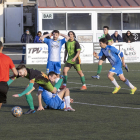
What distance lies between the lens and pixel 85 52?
2342cm

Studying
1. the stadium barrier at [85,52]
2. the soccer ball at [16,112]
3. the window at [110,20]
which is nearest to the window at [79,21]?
the window at [110,20]

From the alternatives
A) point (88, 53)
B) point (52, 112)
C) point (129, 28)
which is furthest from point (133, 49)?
point (52, 112)

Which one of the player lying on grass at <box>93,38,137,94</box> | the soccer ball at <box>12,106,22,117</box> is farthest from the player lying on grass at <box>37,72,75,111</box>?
the player lying on grass at <box>93,38,137,94</box>

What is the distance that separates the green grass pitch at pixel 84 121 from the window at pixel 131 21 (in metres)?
17.4

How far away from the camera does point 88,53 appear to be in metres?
23.5

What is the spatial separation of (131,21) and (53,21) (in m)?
5.74

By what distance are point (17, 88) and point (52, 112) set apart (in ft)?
15.8

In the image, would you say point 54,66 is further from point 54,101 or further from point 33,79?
point 33,79

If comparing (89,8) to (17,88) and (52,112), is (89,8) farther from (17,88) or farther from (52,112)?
(52,112)

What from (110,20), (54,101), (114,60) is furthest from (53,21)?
(54,101)

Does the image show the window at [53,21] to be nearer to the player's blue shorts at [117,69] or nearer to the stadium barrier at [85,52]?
the stadium barrier at [85,52]

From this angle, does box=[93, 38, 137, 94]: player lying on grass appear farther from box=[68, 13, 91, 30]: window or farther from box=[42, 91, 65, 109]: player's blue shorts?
box=[68, 13, 91, 30]: window

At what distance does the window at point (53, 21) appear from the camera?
28052mm

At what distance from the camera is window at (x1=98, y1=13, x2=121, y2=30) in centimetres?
2867
